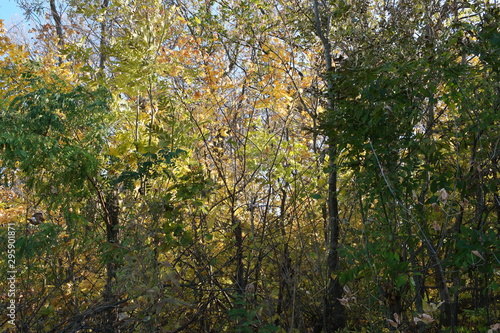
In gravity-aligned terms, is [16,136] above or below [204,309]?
above

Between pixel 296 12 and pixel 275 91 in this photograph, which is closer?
pixel 275 91

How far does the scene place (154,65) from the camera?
3527 millimetres

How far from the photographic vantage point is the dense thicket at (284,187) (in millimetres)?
2719

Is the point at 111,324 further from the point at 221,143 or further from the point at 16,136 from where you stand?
the point at 221,143

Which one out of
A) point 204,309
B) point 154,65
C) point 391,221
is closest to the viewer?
point 391,221

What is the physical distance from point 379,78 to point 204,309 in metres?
2.08

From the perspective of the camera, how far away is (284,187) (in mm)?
3975

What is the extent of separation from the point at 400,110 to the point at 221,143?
3.25 meters

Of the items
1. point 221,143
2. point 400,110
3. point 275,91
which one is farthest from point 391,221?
point 221,143

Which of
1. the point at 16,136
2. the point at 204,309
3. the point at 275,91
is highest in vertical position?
the point at 275,91

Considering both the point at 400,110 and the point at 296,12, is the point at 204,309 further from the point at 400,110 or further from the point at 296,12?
the point at 296,12

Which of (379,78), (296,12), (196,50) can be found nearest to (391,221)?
(379,78)

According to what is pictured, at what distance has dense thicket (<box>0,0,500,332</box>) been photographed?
8.92 feet

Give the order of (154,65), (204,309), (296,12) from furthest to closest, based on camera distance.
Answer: (296,12) → (154,65) → (204,309)
